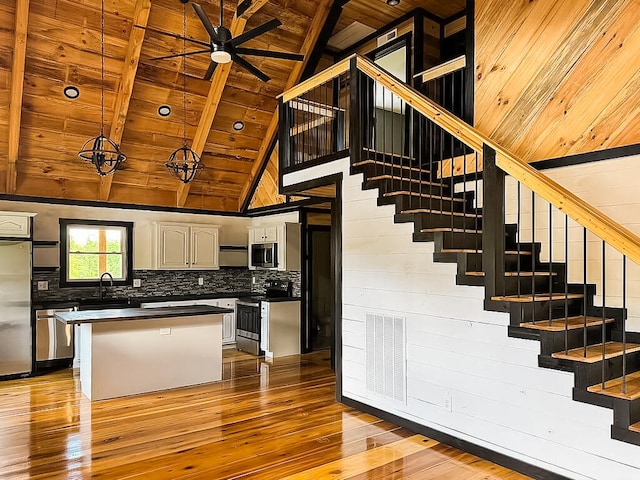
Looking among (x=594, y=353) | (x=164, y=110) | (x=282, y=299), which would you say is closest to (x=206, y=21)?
(x=164, y=110)

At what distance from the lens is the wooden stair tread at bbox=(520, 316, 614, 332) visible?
335 centimetres

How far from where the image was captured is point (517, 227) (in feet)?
13.6

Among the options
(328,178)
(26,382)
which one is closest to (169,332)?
(26,382)

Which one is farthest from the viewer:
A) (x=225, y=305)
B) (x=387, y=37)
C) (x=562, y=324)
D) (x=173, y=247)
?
(x=225, y=305)

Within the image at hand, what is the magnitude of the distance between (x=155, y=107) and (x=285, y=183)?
2.36m

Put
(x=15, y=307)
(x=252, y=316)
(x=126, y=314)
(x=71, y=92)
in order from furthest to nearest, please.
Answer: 1. (x=252, y=316)
2. (x=71, y=92)
3. (x=15, y=307)
4. (x=126, y=314)

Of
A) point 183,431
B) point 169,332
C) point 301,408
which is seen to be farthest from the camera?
point 169,332

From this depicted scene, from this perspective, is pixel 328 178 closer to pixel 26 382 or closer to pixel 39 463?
pixel 39 463

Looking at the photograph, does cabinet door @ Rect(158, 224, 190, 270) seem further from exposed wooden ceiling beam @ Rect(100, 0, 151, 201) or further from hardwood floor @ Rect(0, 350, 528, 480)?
hardwood floor @ Rect(0, 350, 528, 480)

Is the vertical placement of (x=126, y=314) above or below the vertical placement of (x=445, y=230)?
below

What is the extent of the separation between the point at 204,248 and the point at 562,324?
616cm

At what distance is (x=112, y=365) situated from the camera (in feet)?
17.4

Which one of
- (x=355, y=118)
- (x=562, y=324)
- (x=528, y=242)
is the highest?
(x=355, y=118)

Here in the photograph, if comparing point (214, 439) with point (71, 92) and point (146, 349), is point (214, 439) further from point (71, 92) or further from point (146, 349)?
point (71, 92)
